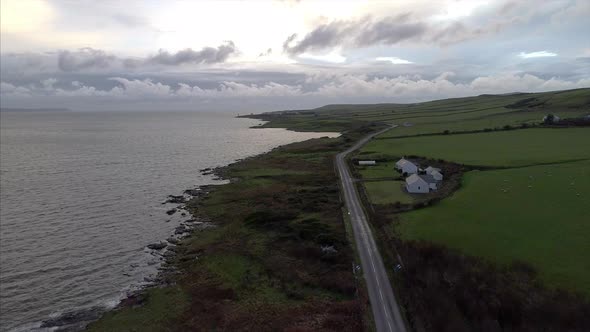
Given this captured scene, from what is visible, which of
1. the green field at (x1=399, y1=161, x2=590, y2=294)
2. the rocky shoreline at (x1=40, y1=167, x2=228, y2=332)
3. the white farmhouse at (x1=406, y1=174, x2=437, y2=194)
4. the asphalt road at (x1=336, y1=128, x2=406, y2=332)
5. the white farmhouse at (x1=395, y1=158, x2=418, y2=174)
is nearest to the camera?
the asphalt road at (x1=336, y1=128, x2=406, y2=332)

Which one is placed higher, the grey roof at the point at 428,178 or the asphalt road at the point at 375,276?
the grey roof at the point at 428,178

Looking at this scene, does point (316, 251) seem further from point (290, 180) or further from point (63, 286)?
point (290, 180)

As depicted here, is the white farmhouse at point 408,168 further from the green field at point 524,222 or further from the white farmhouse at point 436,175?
the green field at point 524,222

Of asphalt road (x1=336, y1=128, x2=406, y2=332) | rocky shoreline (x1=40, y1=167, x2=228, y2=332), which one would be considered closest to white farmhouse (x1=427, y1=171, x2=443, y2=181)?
asphalt road (x1=336, y1=128, x2=406, y2=332)

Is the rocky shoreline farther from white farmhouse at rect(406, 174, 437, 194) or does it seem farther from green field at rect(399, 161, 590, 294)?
white farmhouse at rect(406, 174, 437, 194)

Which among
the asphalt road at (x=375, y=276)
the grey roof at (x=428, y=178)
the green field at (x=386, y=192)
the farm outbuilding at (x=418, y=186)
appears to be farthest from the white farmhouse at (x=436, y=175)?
the asphalt road at (x=375, y=276)

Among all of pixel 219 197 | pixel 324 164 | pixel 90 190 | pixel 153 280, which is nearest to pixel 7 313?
pixel 153 280
